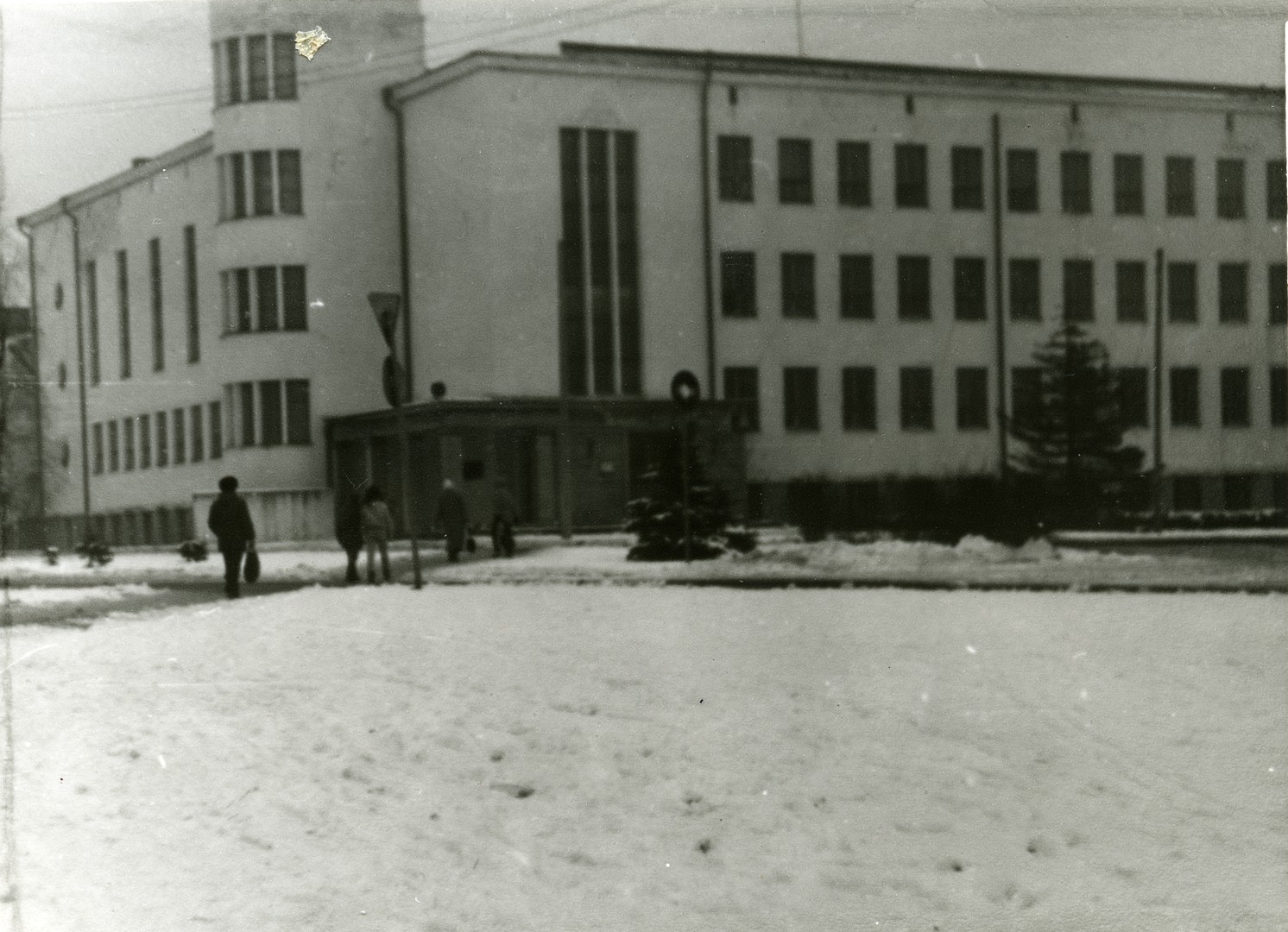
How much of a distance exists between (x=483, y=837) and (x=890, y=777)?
266 centimetres

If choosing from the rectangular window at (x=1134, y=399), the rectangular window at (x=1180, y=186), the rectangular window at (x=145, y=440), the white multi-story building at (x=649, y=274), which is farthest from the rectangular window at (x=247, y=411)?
the rectangular window at (x=1134, y=399)

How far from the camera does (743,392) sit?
13.8 m

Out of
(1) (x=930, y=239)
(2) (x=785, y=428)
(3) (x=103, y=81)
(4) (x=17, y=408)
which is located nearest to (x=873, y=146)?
(1) (x=930, y=239)

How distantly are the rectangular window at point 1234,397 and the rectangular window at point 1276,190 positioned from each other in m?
1.30

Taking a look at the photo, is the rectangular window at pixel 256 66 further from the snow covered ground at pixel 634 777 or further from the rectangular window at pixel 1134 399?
the rectangular window at pixel 1134 399

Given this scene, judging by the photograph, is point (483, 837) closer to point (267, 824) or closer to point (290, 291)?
point (267, 824)

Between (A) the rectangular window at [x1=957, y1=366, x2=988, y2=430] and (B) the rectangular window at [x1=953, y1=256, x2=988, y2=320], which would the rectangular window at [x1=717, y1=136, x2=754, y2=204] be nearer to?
(B) the rectangular window at [x1=953, y1=256, x2=988, y2=320]

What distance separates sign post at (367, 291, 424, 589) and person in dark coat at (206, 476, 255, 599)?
1207 mm

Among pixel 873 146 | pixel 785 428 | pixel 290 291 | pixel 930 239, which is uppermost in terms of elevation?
pixel 873 146

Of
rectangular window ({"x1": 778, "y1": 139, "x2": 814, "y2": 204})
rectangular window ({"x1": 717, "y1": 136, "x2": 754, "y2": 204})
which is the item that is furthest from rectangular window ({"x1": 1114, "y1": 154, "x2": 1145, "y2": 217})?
rectangular window ({"x1": 717, "y1": 136, "x2": 754, "y2": 204})

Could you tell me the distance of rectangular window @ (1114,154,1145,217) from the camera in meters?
11.9

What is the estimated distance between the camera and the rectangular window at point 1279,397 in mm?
10922

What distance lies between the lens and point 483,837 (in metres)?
7.63

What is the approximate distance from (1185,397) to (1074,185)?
2398 millimetres
